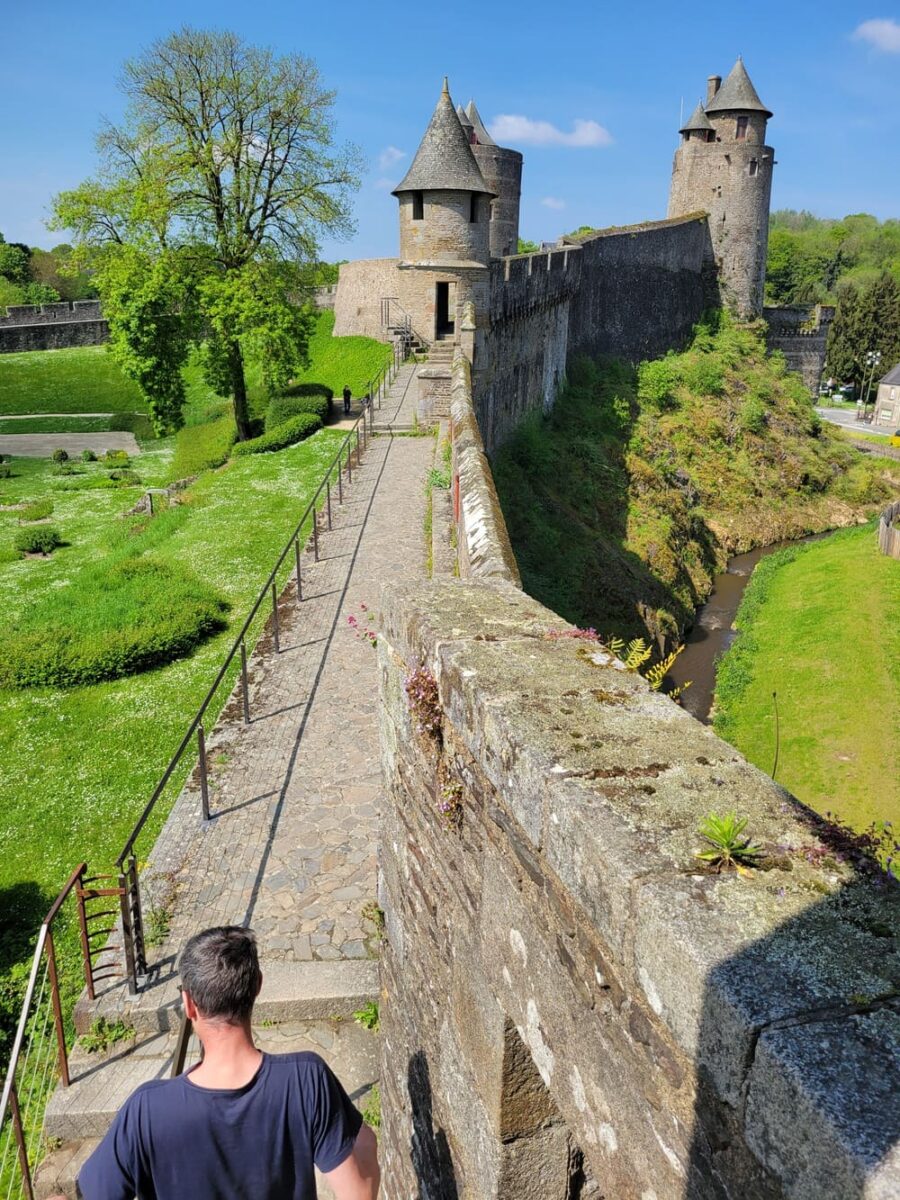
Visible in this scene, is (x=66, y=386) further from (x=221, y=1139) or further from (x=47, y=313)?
(x=221, y=1139)

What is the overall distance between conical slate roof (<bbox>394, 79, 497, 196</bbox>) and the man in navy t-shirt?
2096cm

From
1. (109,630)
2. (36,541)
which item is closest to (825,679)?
(109,630)

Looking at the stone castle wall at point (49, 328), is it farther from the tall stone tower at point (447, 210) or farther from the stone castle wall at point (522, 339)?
the tall stone tower at point (447, 210)

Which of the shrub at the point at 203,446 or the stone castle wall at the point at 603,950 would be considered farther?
the shrub at the point at 203,446

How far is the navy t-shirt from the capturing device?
260 centimetres

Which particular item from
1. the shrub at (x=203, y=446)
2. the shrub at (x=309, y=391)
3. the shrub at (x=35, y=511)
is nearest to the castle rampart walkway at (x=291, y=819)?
the shrub at (x=35, y=511)

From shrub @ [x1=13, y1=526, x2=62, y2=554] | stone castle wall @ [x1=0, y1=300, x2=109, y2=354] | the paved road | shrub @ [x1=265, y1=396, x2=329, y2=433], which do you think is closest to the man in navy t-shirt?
shrub @ [x1=13, y1=526, x2=62, y2=554]

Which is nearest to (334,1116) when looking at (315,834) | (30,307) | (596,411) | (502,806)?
(502,806)

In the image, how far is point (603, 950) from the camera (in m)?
2.34

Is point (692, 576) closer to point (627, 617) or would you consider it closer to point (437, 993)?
point (627, 617)

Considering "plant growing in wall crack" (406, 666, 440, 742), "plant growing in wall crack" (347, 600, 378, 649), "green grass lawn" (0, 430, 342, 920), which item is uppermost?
"plant growing in wall crack" (406, 666, 440, 742)

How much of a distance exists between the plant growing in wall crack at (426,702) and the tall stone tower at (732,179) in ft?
144

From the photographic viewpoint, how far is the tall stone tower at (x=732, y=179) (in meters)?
40.3

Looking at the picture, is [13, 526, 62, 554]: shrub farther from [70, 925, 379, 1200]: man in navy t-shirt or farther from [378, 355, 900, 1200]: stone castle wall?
[70, 925, 379, 1200]: man in navy t-shirt
